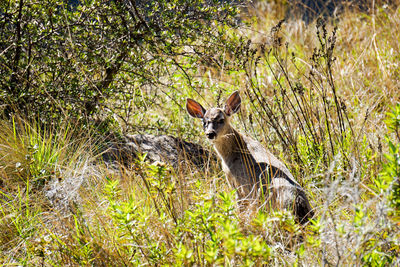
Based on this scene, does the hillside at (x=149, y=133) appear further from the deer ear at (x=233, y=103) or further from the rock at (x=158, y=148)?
the deer ear at (x=233, y=103)

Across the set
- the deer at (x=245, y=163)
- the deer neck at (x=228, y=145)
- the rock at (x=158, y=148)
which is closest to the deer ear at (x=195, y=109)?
the deer at (x=245, y=163)

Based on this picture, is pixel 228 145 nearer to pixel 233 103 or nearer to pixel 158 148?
pixel 233 103

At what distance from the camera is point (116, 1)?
5.14m

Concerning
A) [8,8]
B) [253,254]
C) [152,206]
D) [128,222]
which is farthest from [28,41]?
[253,254]

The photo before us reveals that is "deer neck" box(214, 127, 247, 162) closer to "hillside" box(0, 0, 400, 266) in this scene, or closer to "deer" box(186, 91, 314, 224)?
"deer" box(186, 91, 314, 224)

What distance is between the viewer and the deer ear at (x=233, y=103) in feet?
15.1

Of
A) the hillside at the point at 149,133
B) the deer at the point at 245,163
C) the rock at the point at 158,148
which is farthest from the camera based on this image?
the rock at the point at 158,148

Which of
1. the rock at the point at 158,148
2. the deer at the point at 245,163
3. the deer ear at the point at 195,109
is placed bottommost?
the rock at the point at 158,148

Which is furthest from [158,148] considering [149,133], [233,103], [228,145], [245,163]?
[245,163]

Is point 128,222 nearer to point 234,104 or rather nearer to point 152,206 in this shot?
point 152,206

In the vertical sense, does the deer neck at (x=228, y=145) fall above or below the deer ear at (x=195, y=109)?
below

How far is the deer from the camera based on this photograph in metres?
3.69

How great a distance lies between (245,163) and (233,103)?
2.60 ft

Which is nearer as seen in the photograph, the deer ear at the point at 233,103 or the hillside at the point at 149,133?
the hillside at the point at 149,133
